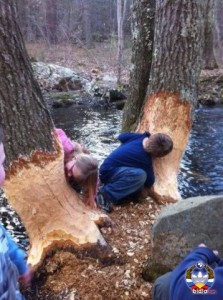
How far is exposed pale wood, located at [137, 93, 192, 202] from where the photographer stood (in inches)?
178

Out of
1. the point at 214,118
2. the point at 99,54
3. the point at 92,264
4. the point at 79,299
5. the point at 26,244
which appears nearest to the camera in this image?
the point at 79,299

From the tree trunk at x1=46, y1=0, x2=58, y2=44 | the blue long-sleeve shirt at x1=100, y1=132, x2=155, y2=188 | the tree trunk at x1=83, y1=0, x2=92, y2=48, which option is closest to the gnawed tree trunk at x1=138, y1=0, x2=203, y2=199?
the blue long-sleeve shirt at x1=100, y1=132, x2=155, y2=188

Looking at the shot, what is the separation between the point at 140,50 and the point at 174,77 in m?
1.12

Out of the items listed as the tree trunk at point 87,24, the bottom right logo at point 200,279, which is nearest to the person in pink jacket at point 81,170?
the bottom right logo at point 200,279

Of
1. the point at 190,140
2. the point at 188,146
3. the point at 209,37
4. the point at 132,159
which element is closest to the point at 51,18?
the point at 209,37

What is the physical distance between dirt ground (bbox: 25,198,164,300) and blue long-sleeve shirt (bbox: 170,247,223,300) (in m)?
0.97

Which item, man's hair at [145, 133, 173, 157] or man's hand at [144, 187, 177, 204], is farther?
man's hand at [144, 187, 177, 204]

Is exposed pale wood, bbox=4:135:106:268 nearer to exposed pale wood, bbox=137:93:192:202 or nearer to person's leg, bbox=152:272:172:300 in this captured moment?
person's leg, bbox=152:272:172:300

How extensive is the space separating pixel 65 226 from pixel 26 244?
3.53 feet

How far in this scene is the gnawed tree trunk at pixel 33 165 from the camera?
303 cm

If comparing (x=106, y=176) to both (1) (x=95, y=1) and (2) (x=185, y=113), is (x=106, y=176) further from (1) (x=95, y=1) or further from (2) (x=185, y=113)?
(1) (x=95, y=1)

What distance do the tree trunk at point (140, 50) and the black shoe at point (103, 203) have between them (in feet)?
4.25

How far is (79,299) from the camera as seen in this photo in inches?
117

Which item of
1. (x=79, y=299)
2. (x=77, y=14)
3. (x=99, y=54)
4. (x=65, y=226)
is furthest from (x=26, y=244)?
(x=77, y=14)
